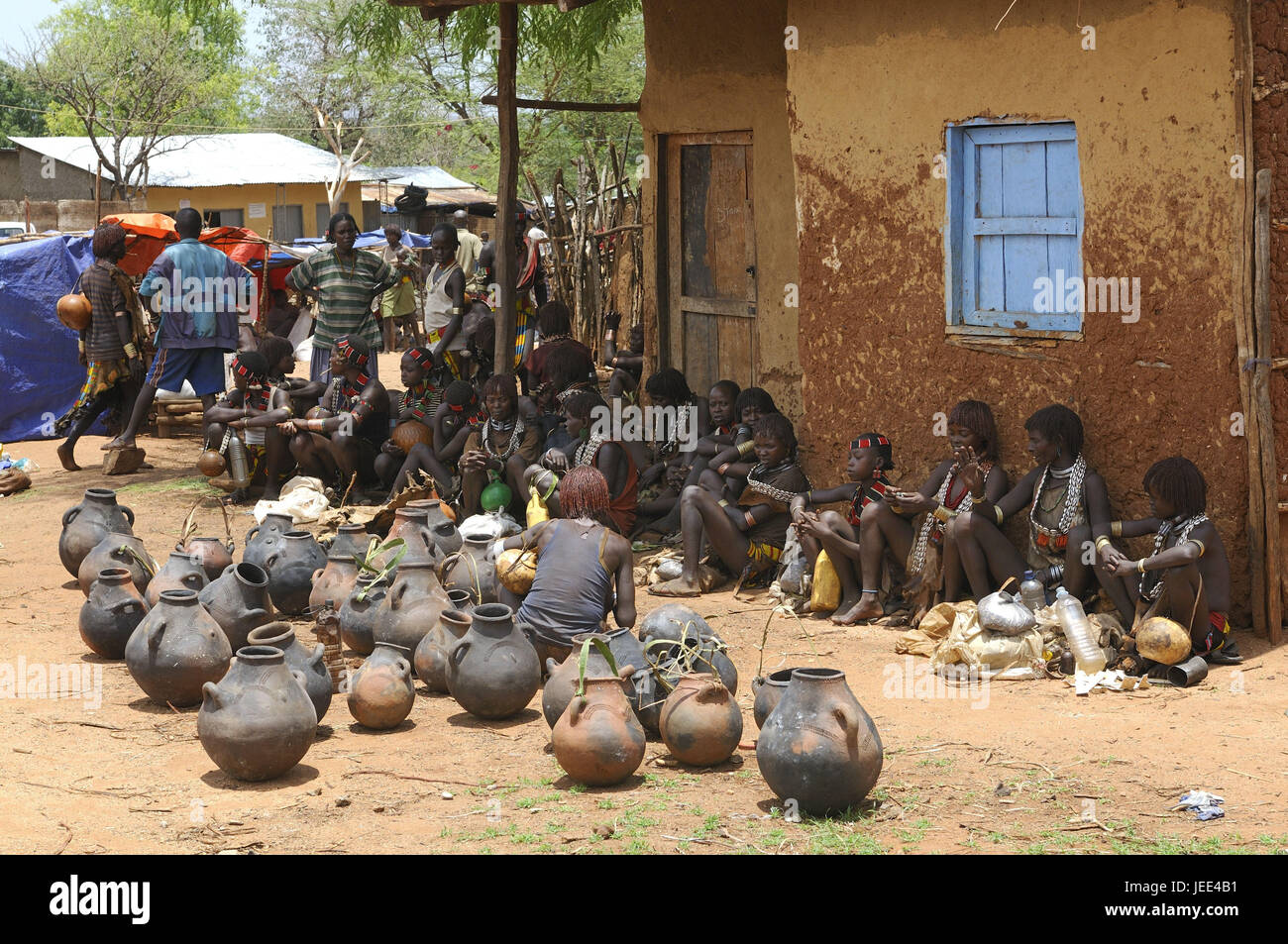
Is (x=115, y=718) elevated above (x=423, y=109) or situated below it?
below

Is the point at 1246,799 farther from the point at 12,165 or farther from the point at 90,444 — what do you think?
the point at 12,165

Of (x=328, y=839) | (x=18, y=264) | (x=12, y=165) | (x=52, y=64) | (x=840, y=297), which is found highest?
(x=52, y=64)

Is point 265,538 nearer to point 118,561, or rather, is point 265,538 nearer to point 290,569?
point 290,569

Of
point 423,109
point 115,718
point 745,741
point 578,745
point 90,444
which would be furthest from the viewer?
point 423,109

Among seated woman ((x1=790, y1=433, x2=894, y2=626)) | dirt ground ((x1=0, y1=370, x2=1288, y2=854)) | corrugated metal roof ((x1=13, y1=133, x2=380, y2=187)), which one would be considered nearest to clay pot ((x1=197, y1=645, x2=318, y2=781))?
dirt ground ((x1=0, y1=370, x2=1288, y2=854))

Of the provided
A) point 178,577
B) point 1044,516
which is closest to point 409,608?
point 178,577

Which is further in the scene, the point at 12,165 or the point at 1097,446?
the point at 12,165

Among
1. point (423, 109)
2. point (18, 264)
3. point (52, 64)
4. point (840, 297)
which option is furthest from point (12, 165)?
point (840, 297)

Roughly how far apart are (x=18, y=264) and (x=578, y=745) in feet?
33.9

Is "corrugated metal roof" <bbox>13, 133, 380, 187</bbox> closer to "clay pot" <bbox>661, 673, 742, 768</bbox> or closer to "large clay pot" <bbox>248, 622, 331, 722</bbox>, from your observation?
"large clay pot" <bbox>248, 622, 331, 722</bbox>

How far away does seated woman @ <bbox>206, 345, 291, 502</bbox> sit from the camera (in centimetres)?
979

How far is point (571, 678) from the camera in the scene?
16.7 ft

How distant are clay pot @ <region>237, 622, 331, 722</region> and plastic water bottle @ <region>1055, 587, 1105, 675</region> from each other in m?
3.16

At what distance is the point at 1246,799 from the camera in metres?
4.46
